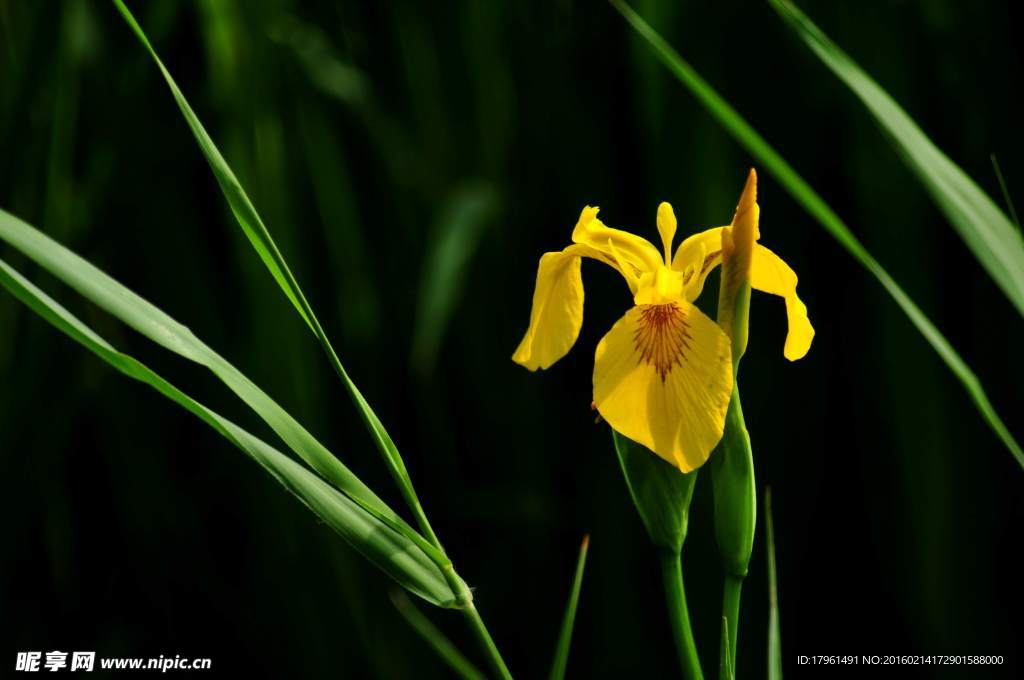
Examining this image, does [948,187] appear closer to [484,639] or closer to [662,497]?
[662,497]

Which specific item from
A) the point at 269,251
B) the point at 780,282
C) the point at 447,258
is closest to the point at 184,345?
the point at 269,251

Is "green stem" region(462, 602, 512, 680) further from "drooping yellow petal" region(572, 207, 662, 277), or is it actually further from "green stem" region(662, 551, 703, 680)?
"drooping yellow petal" region(572, 207, 662, 277)

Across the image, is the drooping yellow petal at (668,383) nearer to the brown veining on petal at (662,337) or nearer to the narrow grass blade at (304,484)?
the brown veining on petal at (662,337)

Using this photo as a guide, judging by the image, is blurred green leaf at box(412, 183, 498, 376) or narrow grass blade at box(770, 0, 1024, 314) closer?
narrow grass blade at box(770, 0, 1024, 314)

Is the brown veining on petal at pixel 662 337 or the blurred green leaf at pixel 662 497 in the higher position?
the brown veining on petal at pixel 662 337

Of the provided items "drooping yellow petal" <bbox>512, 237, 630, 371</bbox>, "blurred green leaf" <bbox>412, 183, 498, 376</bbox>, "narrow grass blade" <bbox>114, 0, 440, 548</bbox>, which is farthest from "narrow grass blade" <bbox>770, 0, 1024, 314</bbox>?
"blurred green leaf" <bbox>412, 183, 498, 376</bbox>

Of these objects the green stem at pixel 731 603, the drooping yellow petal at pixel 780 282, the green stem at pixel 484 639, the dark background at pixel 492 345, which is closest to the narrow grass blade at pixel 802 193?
the drooping yellow petal at pixel 780 282
